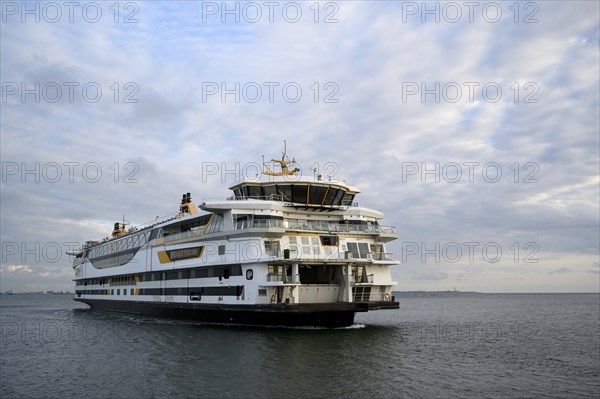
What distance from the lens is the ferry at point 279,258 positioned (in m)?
31.6

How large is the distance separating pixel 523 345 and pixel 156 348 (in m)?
22.6

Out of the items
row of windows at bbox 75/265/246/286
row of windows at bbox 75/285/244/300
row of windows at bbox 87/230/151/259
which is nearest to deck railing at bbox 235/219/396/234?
row of windows at bbox 75/265/246/286

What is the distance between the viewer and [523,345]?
31.3 metres

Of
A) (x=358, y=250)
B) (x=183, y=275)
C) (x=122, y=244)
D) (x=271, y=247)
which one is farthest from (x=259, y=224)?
(x=122, y=244)

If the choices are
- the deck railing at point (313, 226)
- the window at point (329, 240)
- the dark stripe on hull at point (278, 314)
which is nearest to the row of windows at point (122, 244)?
the dark stripe on hull at point (278, 314)

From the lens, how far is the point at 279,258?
101ft

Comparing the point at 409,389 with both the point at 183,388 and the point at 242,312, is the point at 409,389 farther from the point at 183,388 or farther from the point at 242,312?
the point at 242,312

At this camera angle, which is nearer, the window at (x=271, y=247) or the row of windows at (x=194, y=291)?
the window at (x=271, y=247)

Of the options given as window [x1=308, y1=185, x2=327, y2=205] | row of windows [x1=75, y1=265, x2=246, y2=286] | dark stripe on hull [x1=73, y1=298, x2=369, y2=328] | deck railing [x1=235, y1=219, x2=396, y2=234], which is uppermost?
window [x1=308, y1=185, x2=327, y2=205]

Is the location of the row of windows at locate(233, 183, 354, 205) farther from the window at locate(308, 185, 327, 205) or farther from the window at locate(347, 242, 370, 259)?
the window at locate(347, 242, 370, 259)

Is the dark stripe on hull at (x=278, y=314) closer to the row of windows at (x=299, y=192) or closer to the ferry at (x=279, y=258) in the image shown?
the ferry at (x=279, y=258)

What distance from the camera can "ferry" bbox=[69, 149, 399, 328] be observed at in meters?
31.6

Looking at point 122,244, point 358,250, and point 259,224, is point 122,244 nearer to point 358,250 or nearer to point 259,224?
point 259,224

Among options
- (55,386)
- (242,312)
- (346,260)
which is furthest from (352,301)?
(55,386)
